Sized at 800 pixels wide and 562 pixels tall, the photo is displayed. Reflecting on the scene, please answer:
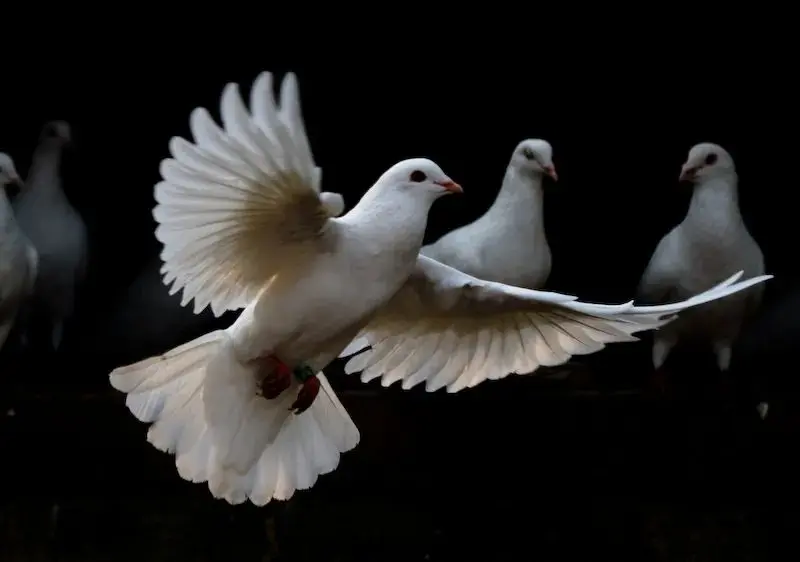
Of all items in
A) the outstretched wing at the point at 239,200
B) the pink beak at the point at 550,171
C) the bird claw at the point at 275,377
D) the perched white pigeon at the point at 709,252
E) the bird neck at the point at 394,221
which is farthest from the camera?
the perched white pigeon at the point at 709,252

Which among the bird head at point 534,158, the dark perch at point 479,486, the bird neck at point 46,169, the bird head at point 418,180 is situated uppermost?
the bird head at point 418,180

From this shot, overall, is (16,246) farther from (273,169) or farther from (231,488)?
(273,169)

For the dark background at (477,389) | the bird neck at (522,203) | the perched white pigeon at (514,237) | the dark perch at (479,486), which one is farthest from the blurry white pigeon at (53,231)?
the bird neck at (522,203)

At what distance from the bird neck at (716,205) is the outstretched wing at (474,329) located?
1.48 m

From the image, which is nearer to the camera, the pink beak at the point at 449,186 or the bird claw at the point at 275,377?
the pink beak at the point at 449,186

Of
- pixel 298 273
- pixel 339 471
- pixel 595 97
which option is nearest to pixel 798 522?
pixel 339 471

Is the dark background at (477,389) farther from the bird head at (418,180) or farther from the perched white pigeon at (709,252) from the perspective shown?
the bird head at (418,180)

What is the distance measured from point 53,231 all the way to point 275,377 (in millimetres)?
2341

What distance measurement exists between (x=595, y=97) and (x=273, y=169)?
10.7 ft

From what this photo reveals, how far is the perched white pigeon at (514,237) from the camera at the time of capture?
4.56m

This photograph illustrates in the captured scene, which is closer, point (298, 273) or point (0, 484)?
point (298, 273)

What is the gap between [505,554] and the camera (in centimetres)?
436

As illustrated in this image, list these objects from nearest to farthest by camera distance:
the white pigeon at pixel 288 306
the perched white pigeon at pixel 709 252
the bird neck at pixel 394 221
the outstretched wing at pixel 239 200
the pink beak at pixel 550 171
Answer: the outstretched wing at pixel 239 200
the white pigeon at pixel 288 306
the bird neck at pixel 394 221
the pink beak at pixel 550 171
the perched white pigeon at pixel 709 252

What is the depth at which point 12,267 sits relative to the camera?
14.1 ft
